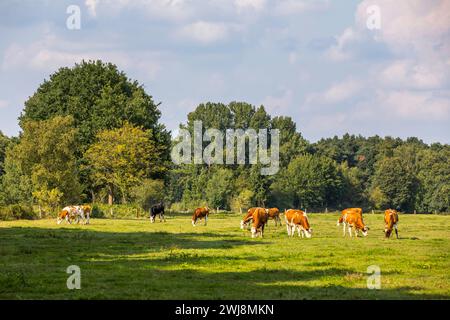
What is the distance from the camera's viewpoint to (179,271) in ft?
84.3

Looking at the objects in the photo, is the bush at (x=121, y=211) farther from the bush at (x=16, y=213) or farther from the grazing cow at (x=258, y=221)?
the grazing cow at (x=258, y=221)

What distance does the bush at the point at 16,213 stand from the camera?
6850cm

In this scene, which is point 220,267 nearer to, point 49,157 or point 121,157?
point 49,157

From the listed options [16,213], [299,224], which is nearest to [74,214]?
[16,213]

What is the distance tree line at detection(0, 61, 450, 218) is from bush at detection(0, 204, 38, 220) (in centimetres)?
288

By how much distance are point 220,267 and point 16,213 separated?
4813cm

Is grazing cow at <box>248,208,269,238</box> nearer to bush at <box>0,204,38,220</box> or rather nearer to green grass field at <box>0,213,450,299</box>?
green grass field at <box>0,213,450,299</box>

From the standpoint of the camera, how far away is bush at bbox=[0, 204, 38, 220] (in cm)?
6850

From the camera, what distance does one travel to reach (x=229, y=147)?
153750 millimetres

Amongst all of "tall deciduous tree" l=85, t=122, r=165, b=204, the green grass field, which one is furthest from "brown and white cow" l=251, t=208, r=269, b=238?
"tall deciduous tree" l=85, t=122, r=165, b=204

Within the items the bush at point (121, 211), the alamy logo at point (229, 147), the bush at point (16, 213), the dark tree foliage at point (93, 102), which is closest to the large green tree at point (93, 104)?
the dark tree foliage at point (93, 102)

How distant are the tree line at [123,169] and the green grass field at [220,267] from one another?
117 ft
